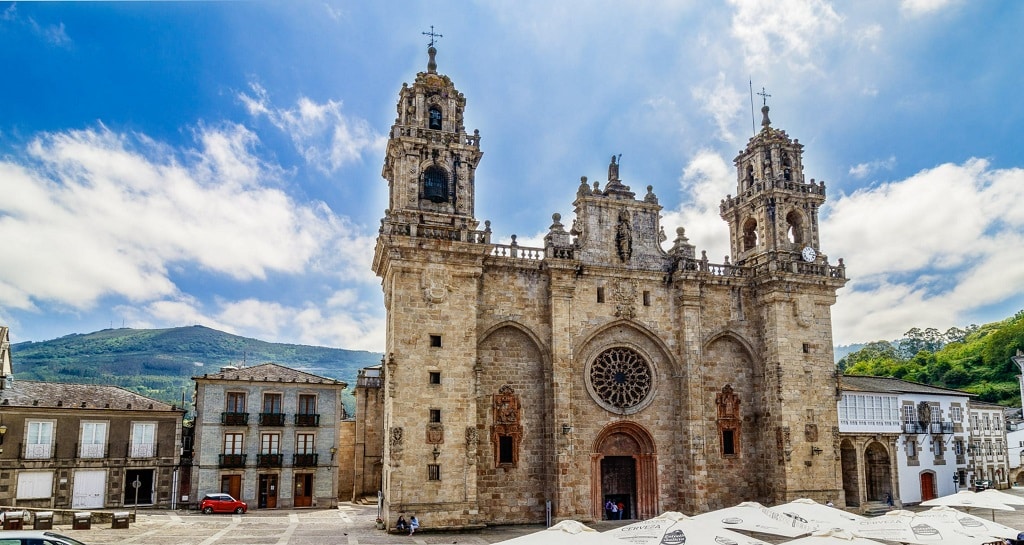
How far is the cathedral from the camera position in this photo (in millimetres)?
27625

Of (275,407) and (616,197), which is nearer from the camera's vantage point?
(616,197)

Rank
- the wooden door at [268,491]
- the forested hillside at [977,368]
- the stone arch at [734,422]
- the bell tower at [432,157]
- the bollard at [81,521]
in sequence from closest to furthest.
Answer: the bollard at [81,521] < the bell tower at [432,157] < the stone arch at [734,422] < the wooden door at [268,491] < the forested hillside at [977,368]

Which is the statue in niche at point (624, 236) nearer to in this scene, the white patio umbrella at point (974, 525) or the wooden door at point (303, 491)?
the white patio umbrella at point (974, 525)

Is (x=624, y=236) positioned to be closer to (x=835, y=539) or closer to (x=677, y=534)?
(x=677, y=534)

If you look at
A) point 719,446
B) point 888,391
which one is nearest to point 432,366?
point 719,446

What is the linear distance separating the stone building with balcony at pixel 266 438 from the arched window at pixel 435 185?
14013mm

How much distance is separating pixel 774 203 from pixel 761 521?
2080cm

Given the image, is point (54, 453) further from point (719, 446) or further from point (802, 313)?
point (802, 313)

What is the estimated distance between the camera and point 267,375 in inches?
1512

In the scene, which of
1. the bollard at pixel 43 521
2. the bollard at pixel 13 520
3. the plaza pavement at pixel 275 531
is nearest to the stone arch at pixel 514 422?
the plaza pavement at pixel 275 531

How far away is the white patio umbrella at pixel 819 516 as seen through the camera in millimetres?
18156

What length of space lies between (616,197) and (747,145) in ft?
31.8

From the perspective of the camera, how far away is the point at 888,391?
38.6 m

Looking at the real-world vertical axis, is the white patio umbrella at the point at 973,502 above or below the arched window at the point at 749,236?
below
